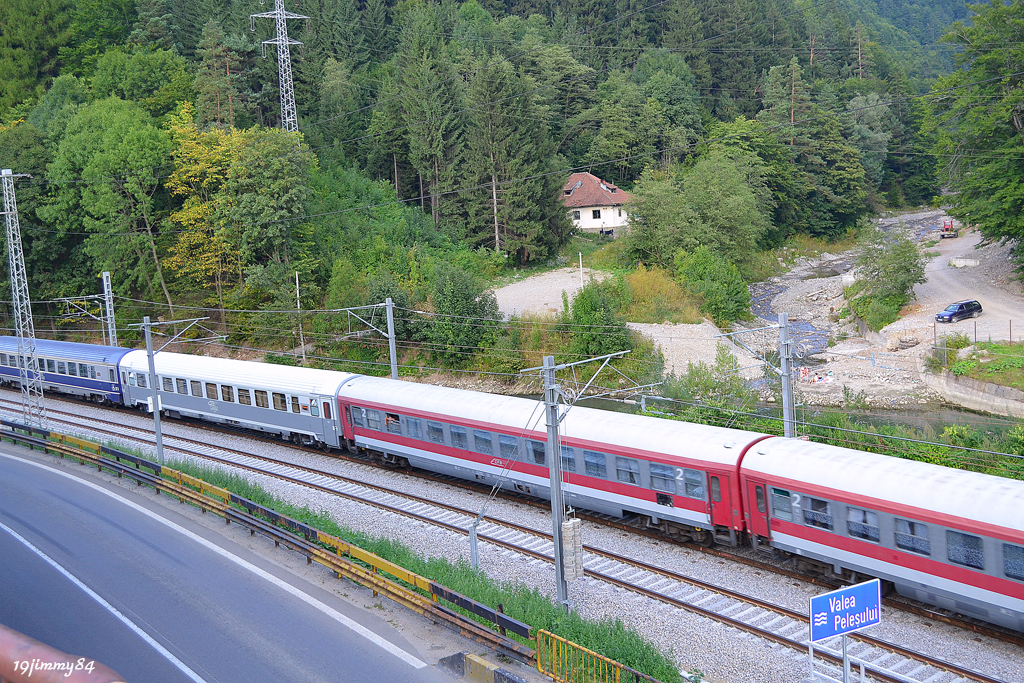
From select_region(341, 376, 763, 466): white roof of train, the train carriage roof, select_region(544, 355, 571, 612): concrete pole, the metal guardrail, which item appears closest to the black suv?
select_region(341, 376, 763, 466): white roof of train

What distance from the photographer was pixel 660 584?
18047mm

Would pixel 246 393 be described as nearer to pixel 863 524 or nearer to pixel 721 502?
pixel 721 502

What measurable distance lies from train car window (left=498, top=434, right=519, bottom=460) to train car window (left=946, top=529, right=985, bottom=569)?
11.5 metres

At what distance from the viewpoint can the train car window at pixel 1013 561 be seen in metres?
14.0

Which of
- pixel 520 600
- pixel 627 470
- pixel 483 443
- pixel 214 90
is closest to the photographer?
pixel 520 600

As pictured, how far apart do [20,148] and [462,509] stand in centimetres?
5148

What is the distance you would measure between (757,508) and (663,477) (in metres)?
2.46

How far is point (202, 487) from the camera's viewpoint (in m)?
23.2

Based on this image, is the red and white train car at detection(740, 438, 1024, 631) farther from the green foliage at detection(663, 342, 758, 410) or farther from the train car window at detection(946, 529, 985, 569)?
the green foliage at detection(663, 342, 758, 410)

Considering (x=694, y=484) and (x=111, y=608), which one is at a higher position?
(x=694, y=484)

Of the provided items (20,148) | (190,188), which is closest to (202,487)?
(190,188)

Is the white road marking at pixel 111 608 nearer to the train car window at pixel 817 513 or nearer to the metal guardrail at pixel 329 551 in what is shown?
the metal guardrail at pixel 329 551

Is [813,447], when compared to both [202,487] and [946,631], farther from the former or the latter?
[202,487]

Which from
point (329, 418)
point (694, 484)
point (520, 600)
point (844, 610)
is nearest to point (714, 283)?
point (329, 418)
